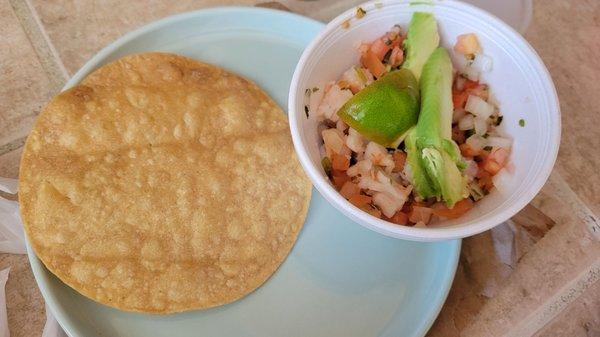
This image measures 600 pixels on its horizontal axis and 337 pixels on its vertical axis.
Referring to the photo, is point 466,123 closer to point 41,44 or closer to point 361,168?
point 361,168

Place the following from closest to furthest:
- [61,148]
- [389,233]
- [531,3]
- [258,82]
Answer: [389,233], [61,148], [258,82], [531,3]

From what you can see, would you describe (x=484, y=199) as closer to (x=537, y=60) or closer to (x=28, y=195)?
(x=537, y=60)

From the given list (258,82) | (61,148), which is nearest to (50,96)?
(61,148)

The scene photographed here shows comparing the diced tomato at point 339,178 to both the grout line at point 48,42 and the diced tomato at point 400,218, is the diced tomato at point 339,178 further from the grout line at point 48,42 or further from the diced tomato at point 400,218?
the grout line at point 48,42

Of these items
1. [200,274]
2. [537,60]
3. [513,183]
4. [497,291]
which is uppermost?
[537,60]

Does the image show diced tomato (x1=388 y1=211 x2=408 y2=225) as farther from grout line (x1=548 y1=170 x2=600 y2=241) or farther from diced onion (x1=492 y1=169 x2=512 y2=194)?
grout line (x1=548 y1=170 x2=600 y2=241)

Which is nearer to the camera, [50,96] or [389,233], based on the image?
[389,233]
